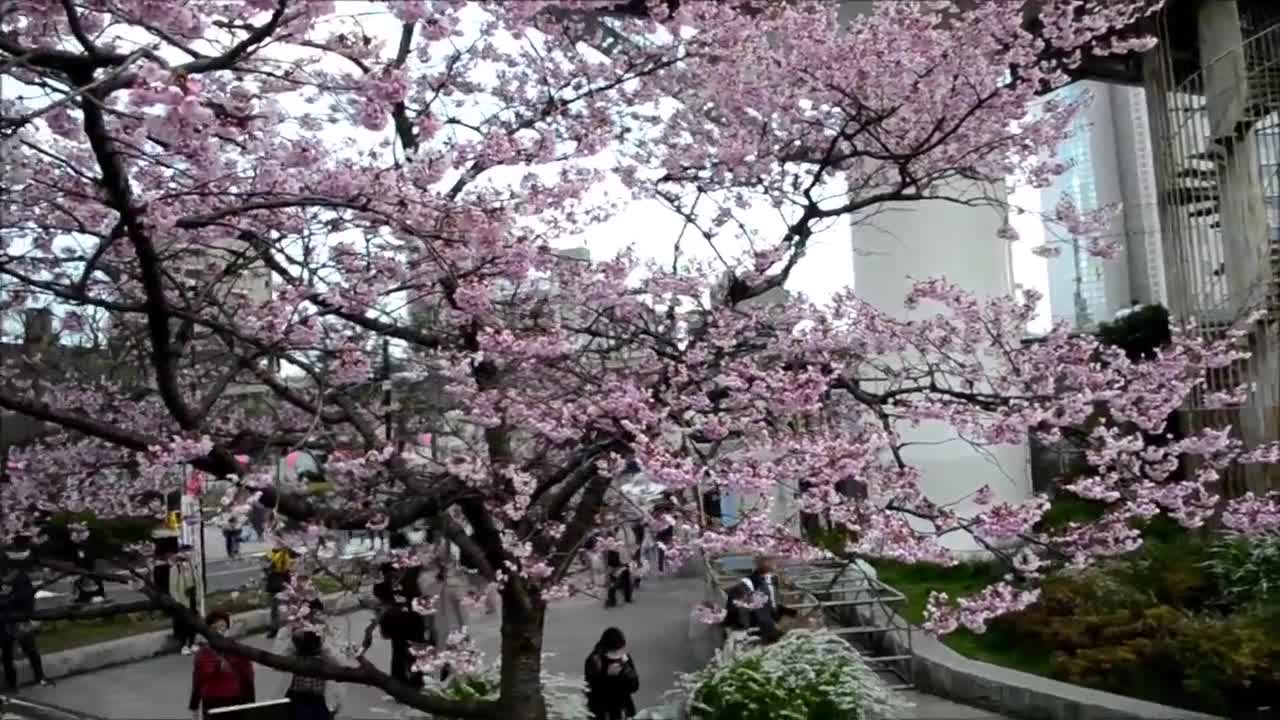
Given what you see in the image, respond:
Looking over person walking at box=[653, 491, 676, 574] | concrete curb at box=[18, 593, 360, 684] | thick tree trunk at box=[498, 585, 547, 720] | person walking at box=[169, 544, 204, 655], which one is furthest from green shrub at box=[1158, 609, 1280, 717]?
concrete curb at box=[18, 593, 360, 684]

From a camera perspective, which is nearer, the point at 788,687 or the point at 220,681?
the point at 788,687

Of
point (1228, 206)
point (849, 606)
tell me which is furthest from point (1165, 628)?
point (1228, 206)

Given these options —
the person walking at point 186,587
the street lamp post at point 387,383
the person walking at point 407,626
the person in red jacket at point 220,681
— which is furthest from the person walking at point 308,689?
the street lamp post at point 387,383

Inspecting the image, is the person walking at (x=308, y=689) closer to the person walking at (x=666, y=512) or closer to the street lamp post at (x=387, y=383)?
the street lamp post at (x=387, y=383)

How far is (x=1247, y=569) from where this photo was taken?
10258 millimetres

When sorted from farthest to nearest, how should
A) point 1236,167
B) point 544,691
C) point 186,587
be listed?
point 1236,167 < point 186,587 < point 544,691

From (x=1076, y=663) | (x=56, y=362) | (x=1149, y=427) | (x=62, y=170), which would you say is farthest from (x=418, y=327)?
(x=1076, y=663)

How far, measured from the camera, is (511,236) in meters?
5.92

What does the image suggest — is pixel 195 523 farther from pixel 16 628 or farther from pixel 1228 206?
pixel 1228 206

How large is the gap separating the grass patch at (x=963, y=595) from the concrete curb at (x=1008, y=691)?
11.1 inches

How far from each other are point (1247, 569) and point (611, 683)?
19.2 feet

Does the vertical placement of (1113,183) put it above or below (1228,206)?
above

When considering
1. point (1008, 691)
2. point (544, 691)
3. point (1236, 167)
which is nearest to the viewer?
point (544, 691)

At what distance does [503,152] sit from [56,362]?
657 centimetres
